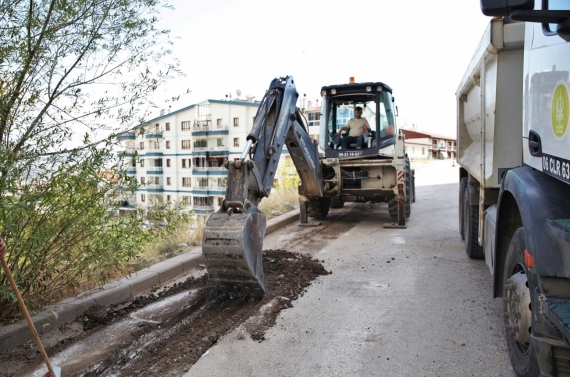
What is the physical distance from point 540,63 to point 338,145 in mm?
7229

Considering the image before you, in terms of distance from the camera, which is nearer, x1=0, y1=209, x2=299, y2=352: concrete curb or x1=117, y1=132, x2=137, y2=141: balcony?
x1=0, y1=209, x2=299, y2=352: concrete curb

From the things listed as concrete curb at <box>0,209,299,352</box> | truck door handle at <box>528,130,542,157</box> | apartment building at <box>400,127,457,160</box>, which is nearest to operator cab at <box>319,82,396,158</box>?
concrete curb at <box>0,209,299,352</box>

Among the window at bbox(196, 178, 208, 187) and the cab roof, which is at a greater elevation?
the cab roof

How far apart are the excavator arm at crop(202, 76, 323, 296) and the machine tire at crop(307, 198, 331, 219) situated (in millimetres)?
3959

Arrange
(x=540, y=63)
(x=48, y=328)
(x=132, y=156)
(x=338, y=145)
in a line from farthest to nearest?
1. (x=338, y=145)
2. (x=132, y=156)
3. (x=48, y=328)
4. (x=540, y=63)

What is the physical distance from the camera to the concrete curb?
13.4 feet

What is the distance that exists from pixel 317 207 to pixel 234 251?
6.14m

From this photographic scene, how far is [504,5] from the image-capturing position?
2172 mm

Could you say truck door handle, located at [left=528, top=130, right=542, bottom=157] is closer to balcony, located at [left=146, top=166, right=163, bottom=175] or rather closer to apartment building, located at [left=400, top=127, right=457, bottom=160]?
balcony, located at [left=146, top=166, right=163, bottom=175]

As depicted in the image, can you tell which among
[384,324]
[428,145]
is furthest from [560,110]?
[428,145]

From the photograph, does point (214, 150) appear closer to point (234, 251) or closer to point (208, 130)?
point (208, 130)

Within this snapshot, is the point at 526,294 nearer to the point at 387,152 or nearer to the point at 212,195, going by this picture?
the point at 387,152

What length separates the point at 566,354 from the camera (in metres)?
2.39

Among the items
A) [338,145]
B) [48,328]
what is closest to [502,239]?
[48,328]
